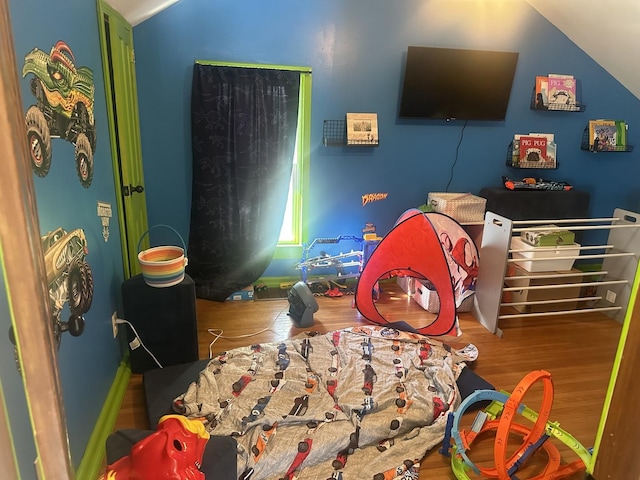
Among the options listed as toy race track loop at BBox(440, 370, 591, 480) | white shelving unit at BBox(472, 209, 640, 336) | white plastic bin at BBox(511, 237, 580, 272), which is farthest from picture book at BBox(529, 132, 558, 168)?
toy race track loop at BBox(440, 370, 591, 480)

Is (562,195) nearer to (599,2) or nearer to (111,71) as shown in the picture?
(599,2)

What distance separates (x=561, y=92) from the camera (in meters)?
3.49

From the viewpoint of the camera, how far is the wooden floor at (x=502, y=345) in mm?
2021

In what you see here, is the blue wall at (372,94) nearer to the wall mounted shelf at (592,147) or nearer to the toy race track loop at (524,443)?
the wall mounted shelf at (592,147)

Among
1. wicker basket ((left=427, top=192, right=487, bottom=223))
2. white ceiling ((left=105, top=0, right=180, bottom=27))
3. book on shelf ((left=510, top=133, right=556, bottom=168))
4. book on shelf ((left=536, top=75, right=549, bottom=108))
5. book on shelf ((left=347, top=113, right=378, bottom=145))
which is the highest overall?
white ceiling ((left=105, top=0, right=180, bottom=27))

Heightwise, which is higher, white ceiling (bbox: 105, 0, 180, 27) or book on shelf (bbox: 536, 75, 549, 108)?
white ceiling (bbox: 105, 0, 180, 27)

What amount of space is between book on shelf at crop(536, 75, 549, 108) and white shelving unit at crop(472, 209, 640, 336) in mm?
963

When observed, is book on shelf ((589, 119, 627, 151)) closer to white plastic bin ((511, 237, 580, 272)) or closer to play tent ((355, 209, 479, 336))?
white plastic bin ((511, 237, 580, 272))

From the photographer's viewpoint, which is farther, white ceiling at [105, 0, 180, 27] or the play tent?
the play tent

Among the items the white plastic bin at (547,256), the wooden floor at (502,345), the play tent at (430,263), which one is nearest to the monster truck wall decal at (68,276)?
the wooden floor at (502,345)

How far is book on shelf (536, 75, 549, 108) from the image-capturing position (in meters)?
3.45

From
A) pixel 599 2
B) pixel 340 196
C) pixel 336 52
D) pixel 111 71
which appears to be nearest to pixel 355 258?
pixel 340 196

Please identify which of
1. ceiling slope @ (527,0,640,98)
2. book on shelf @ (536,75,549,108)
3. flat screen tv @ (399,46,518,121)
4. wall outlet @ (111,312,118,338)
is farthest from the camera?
book on shelf @ (536,75,549,108)

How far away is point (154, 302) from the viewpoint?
7.34 ft
